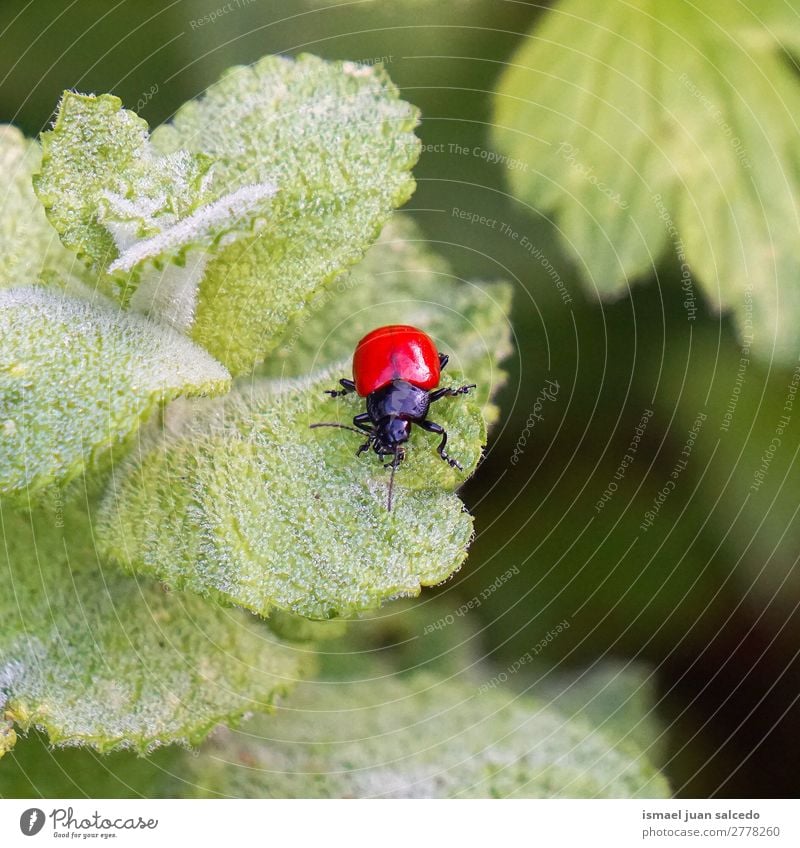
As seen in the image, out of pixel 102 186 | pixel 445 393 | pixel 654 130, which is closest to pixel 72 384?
pixel 102 186

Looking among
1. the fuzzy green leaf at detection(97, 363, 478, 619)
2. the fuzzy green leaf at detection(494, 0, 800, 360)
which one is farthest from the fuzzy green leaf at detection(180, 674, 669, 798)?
the fuzzy green leaf at detection(494, 0, 800, 360)

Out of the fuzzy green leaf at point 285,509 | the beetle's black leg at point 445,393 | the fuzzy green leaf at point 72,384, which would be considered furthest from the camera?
the beetle's black leg at point 445,393

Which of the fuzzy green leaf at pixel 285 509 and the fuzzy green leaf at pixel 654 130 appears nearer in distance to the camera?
the fuzzy green leaf at pixel 285 509

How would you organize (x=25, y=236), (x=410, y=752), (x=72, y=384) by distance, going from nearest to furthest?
(x=72, y=384)
(x=25, y=236)
(x=410, y=752)

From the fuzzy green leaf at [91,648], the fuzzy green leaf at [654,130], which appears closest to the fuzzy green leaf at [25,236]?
the fuzzy green leaf at [91,648]

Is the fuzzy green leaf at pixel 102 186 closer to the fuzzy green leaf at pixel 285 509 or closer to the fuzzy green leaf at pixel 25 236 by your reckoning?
the fuzzy green leaf at pixel 25 236

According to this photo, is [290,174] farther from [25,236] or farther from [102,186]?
[25,236]

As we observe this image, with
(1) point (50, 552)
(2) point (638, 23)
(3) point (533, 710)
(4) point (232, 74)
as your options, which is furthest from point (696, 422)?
(1) point (50, 552)

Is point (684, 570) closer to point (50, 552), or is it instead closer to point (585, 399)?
point (585, 399)
